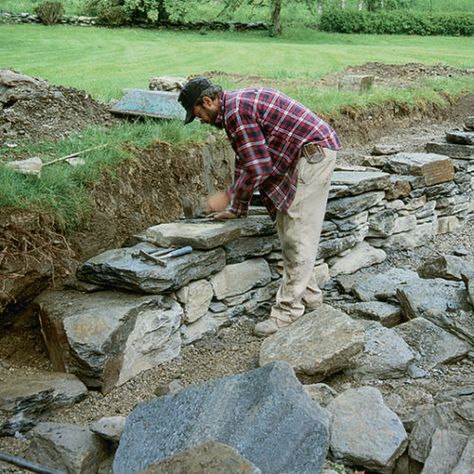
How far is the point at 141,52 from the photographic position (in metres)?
15.4

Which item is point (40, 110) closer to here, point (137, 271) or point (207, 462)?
point (137, 271)

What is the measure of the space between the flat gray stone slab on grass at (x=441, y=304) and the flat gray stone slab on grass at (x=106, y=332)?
6.95 feet

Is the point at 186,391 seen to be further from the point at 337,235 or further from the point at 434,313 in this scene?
the point at 337,235

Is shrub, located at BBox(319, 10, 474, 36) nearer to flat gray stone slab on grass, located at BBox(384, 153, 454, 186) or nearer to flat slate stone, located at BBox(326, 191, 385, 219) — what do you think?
flat gray stone slab on grass, located at BBox(384, 153, 454, 186)

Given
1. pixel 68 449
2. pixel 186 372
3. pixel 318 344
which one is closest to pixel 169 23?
pixel 186 372

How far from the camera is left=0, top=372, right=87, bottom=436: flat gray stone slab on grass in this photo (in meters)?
4.55

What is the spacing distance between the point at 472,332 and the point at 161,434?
309 centimetres

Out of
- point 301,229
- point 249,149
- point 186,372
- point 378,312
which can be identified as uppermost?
→ point 249,149

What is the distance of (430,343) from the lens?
18.7 ft

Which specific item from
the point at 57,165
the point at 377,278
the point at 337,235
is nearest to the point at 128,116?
the point at 57,165

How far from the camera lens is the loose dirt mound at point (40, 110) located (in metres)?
7.17

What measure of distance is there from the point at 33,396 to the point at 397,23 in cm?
2450

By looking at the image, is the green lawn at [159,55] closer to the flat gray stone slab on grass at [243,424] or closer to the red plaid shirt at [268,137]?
the red plaid shirt at [268,137]

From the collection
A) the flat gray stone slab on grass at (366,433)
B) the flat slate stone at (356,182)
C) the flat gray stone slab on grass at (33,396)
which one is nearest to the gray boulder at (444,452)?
the flat gray stone slab on grass at (366,433)
